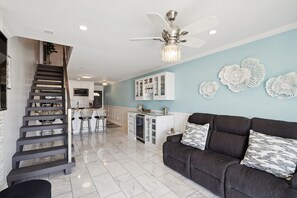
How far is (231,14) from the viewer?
1.81 m

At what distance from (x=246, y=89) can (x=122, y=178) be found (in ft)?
8.94

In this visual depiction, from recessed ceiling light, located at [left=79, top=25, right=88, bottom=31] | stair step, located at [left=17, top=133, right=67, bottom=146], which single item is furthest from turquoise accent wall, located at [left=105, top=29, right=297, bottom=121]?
stair step, located at [left=17, top=133, right=67, bottom=146]

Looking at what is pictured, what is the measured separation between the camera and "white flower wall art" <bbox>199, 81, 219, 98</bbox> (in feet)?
9.98

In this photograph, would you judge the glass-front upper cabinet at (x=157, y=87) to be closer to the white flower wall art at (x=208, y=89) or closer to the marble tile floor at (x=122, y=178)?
the white flower wall art at (x=208, y=89)

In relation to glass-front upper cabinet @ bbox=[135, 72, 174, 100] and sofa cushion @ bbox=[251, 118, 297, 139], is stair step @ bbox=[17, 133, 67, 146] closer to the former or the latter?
glass-front upper cabinet @ bbox=[135, 72, 174, 100]

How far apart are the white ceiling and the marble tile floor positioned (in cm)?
244

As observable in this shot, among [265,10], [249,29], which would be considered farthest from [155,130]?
[265,10]

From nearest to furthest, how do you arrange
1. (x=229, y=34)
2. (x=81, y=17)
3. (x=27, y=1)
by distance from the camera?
(x=27, y=1) < (x=81, y=17) < (x=229, y=34)

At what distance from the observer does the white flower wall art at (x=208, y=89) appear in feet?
9.98

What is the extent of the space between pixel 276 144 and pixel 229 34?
5.84 feet

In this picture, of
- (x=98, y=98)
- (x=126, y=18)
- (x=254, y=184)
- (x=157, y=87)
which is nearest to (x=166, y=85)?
(x=157, y=87)

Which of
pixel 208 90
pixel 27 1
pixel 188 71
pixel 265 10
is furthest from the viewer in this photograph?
pixel 188 71

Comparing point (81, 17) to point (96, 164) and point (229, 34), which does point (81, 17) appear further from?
point (96, 164)

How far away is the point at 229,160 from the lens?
2074mm
